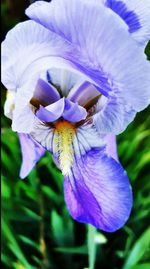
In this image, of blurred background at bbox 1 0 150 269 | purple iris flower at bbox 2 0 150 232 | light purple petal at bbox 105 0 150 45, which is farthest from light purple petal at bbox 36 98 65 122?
blurred background at bbox 1 0 150 269

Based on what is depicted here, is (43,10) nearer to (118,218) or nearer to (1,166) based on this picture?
(118,218)

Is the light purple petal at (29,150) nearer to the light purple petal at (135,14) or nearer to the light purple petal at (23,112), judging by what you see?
the light purple petal at (23,112)

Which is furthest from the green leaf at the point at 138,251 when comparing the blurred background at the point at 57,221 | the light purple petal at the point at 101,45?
the light purple petal at the point at 101,45

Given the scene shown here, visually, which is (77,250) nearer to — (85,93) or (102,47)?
(85,93)

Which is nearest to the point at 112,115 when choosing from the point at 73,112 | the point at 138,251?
the point at 73,112

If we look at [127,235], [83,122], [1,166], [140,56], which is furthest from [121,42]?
[1,166]
